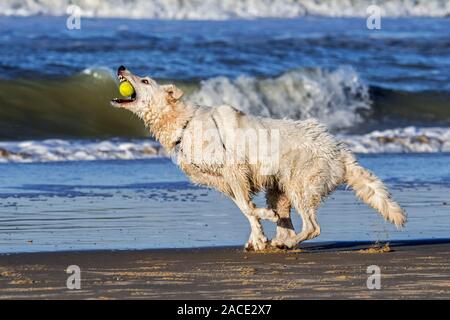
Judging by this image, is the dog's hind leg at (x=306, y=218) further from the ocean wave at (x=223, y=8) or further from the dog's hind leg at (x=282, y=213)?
the ocean wave at (x=223, y=8)

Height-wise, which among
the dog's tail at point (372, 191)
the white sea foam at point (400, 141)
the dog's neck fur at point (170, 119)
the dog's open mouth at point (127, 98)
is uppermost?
the dog's open mouth at point (127, 98)

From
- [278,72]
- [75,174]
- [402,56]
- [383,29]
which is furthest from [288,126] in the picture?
[383,29]

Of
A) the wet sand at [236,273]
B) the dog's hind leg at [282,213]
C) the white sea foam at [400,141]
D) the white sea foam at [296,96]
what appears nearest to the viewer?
the wet sand at [236,273]

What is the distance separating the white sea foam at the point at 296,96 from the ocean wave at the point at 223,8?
40.4 feet

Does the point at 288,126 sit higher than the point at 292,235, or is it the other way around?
the point at 288,126

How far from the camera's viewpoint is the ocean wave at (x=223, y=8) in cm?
3412

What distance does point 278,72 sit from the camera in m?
24.6

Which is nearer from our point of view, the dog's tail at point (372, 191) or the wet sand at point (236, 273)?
the wet sand at point (236, 273)

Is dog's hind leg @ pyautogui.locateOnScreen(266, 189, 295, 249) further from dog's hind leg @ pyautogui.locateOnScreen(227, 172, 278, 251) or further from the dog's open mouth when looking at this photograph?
the dog's open mouth

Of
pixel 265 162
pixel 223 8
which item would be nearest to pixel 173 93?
pixel 265 162

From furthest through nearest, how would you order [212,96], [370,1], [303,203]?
[370,1] < [212,96] < [303,203]

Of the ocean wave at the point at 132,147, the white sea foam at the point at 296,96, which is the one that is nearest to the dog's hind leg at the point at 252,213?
the ocean wave at the point at 132,147

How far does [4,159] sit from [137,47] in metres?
11.1

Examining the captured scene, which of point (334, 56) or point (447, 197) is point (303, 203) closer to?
point (447, 197)
